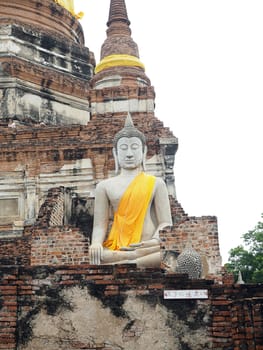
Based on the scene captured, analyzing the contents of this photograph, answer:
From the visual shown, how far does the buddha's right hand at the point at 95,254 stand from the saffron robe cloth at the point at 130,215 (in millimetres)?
273

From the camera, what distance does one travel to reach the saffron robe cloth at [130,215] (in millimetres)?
9148

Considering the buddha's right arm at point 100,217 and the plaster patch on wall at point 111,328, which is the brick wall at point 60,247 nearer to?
the buddha's right arm at point 100,217

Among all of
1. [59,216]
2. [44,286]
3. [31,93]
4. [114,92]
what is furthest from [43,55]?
[44,286]

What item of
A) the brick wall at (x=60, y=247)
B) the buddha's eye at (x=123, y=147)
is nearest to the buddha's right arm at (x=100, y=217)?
the brick wall at (x=60, y=247)

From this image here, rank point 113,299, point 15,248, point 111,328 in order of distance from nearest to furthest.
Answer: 1. point 111,328
2. point 113,299
3. point 15,248

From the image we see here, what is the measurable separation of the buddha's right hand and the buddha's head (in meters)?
1.52

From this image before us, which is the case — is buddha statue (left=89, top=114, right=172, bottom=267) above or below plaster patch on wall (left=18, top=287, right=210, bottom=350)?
above

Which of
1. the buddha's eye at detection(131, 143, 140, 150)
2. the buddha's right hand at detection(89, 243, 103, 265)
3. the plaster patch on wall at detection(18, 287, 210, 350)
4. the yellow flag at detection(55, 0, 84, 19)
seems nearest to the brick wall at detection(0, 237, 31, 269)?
the buddha's right hand at detection(89, 243, 103, 265)

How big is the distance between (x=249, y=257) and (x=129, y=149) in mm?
14934

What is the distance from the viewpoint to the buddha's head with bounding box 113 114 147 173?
984 centimetres

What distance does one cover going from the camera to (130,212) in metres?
9.35

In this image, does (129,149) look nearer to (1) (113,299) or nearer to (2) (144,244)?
(2) (144,244)

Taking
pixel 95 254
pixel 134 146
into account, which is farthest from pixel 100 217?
pixel 134 146

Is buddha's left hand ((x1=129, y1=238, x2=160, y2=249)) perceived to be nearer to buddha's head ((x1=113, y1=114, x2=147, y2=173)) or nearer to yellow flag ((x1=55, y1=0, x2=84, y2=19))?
buddha's head ((x1=113, y1=114, x2=147, y2=173))
